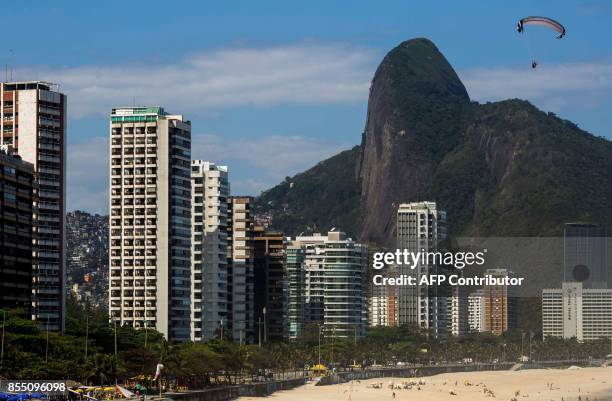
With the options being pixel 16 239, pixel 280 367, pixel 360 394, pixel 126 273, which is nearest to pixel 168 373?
pixel 16 239

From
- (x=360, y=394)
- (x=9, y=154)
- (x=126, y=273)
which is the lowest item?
(x=360, y=394)

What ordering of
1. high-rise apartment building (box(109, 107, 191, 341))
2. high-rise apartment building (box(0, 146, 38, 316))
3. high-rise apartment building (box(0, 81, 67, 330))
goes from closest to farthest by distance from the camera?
high-rise apartment building (box(0, 146, 38, 316)), high-rise apartment building (box(0, 81, 67, 330)), high-rise apartment building (box(109, 107, 191, 341))

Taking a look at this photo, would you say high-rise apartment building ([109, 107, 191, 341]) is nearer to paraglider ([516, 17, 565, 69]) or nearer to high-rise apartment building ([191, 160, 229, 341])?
high-rise apartment building ([191, 160, 229, 341])

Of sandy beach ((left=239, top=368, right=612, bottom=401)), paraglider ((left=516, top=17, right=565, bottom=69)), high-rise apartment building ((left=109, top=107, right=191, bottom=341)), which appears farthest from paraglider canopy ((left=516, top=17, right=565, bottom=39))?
high-rise apartment building ((left=109, top=107, right=191, bottom=341))

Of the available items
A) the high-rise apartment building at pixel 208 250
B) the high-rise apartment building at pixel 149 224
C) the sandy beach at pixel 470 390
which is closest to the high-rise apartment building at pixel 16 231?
the sandy beach at pixel 470 390

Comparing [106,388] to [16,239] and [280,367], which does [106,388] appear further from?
[280,367]

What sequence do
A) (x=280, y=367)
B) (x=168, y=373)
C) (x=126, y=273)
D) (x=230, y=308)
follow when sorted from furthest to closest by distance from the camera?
1. (x=230, y=308)
2. (x=280, y=367)
3. (x=126, y=273)
4. (x=168, y=373)

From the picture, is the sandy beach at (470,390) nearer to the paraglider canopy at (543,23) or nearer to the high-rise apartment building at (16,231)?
the high-rise apartment building at (16,231)

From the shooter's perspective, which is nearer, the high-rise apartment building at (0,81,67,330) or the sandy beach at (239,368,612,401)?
the high-rise apartment building at (0,81,67,330)

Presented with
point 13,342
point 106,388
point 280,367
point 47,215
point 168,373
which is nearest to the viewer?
point 106,388
